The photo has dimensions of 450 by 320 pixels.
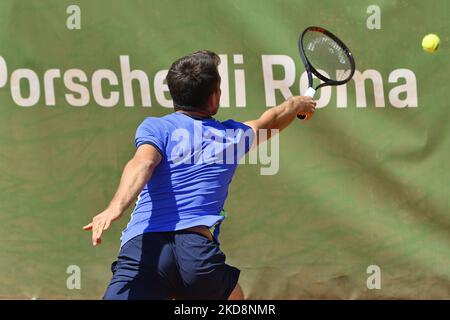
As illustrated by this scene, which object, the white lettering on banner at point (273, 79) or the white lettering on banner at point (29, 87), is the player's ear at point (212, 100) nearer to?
the white lettering on banner at point (273, 79)

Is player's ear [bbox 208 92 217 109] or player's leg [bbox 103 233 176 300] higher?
player's ear [bbox 208 92 217 109]

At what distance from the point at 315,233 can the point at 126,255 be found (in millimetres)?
2115

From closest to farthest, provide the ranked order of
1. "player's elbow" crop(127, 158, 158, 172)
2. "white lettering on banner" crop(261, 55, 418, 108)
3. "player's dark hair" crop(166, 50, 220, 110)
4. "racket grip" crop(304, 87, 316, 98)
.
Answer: "player's elbow" crop(127, 158, 158, 172), "player's dark hair" crop(166, 50, 220, 110), "racket grip" crop(304, 87, 316, 98), "white lettering on banner" crop(261, 55, 418, 108)

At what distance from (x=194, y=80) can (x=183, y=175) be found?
1.22ft

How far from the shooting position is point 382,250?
5312mm

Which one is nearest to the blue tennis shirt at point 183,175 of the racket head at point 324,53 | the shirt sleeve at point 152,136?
the shirt sleeve at point 152,136

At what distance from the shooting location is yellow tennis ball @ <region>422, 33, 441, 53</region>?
16.8 feet

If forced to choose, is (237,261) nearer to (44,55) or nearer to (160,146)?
(44,55)

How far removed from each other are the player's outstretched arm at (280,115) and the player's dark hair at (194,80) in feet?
0.80

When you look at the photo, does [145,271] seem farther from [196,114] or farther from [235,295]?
[196,114]

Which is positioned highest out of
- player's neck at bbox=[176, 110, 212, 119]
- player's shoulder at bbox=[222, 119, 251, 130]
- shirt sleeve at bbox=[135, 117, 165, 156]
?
player's neck at bbox=[176, 110, 212, 119]

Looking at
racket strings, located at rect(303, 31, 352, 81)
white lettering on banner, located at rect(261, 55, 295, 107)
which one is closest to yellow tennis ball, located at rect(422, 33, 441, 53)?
white lettering on banner, located at rect(261, 55, 295, 107)

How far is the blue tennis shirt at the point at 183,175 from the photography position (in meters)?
3.41

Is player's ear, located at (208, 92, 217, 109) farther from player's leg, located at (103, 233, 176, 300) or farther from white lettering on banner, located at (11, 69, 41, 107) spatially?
white lettering on banner, located at (11, 69, 41, 107)
